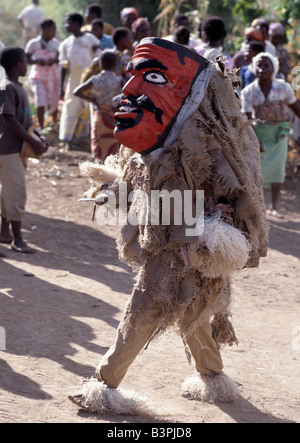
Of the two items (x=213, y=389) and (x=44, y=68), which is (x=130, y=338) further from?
(x=44, y=68)

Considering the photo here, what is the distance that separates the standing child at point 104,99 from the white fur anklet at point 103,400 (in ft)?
15.5

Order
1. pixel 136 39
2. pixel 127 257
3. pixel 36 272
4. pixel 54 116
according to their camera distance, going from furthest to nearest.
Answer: pixel 54 116 < pixel 136 39 < pixel 36 272 < pixel 127 257

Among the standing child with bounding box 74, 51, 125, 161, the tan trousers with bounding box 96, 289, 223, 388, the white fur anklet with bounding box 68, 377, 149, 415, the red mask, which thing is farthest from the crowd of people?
the white fur anklet with bounding box 68, 377, 149, 415

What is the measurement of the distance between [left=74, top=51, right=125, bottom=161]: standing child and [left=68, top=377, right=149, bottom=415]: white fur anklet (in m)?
4.72

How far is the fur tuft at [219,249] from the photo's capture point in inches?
134

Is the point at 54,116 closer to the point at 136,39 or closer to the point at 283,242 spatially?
the point at 136,39

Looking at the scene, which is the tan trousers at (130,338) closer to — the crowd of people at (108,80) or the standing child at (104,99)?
the crowd of people at (108,80)

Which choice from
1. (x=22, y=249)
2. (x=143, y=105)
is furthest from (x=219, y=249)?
(x=22, y=249)

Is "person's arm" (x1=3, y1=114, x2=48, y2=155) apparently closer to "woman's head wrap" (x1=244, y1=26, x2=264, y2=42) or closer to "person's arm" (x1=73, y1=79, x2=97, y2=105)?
"person's arm" (x1=73, y1=79, x2=97, y2=105)

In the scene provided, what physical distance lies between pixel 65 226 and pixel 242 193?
457 cm

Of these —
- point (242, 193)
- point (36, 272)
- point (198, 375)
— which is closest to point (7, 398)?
point (198, 375)

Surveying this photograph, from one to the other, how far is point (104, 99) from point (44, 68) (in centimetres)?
409

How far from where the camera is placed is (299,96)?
1144 centimetres
